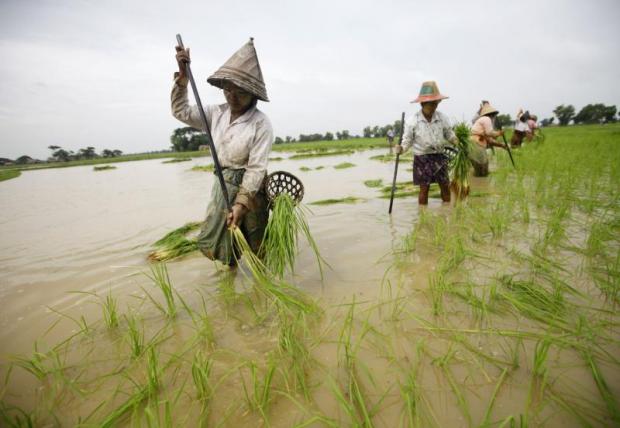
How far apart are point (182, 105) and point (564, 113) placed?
9568 cm

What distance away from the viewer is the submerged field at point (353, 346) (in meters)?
1.07

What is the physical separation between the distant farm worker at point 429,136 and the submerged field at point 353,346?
5.11 feet

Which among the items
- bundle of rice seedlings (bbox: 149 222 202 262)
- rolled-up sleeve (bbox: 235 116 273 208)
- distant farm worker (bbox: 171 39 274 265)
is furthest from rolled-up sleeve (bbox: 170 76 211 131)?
bundle of rice seedlings (bbox: 149 222 202 262)

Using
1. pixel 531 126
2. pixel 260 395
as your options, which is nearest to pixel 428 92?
pixel 260 395

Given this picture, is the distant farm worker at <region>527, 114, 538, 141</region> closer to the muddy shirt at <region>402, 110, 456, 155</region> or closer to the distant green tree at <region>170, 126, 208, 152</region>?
the muddy shirt at <region>402, 110, 456, 155</region>

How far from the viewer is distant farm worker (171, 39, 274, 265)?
193 centimetres

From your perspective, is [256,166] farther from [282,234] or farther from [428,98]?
[428,98]

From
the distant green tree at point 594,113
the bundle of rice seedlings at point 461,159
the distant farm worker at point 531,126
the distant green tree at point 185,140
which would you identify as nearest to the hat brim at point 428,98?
the bundle of rice seedlings at point 461,159

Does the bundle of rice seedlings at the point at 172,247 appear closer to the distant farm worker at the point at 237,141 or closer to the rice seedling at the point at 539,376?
the distant farm worker at the point at 237,141

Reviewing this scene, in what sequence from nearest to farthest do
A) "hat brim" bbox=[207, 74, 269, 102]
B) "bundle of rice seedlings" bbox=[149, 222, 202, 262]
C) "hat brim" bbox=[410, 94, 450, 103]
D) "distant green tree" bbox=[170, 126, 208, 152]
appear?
1. "hat brim" bbox=[207, 74, 269, 102]
2. "bundle of rice seedlings" bbox=[149, 222, 202, 262]
3. "hat brim" bbox=[410, 94, 450, 103]
4. "distant green tree" bbox=[170, 126, 208, 152]

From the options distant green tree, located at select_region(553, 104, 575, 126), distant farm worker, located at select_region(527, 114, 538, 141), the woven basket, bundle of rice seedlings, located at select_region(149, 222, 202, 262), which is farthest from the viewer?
distant green tree, located at select_region(553, 104, 575, 126)

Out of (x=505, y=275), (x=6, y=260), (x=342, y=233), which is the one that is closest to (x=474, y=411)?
(x=505, y=275)

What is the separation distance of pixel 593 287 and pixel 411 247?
1.20 m

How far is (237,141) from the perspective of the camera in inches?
79.4
